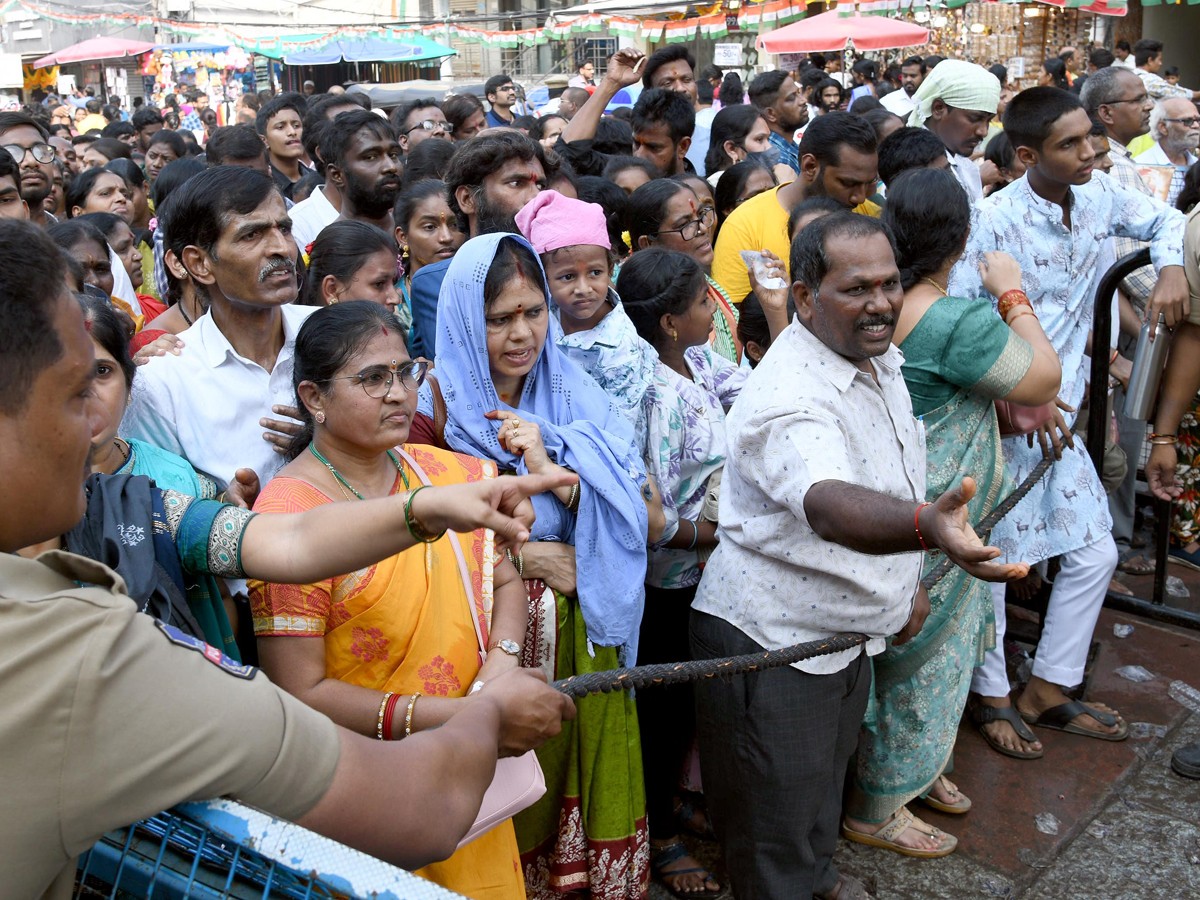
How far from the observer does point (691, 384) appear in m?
3.21

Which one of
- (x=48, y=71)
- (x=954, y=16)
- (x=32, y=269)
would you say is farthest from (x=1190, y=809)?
(x=48, y=71)

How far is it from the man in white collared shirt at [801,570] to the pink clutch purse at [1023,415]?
0.89 metres

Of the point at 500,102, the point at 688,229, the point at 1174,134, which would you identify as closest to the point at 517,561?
the point at 688,229

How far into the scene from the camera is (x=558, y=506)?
8.87 ft

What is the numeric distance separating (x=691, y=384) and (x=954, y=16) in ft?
73.4

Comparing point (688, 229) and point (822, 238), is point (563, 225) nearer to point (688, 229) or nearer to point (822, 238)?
point (822, 238)

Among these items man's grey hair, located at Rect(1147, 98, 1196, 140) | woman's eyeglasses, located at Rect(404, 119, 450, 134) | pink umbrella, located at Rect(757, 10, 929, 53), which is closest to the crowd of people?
woman's eyeglasses, located at Rect(404, 119, 450, 134)

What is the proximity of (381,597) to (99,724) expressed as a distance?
1081 mm

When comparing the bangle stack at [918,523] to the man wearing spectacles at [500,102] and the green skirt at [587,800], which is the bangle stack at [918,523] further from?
the man wearing spectacles at [500,102]

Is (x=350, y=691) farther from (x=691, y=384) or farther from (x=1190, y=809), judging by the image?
(x=1190, y=809)

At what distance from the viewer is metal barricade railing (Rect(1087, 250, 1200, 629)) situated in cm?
376

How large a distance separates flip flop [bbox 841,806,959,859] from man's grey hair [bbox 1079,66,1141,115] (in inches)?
199

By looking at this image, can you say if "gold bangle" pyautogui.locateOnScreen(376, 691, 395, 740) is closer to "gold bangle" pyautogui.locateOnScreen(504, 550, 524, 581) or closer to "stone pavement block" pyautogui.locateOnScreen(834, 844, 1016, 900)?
"gold bangle" pyautogui.locateOnScreen(504, 550, 524, 581)

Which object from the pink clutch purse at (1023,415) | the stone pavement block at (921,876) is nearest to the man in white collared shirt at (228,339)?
the stone pavement block at (921,876)
